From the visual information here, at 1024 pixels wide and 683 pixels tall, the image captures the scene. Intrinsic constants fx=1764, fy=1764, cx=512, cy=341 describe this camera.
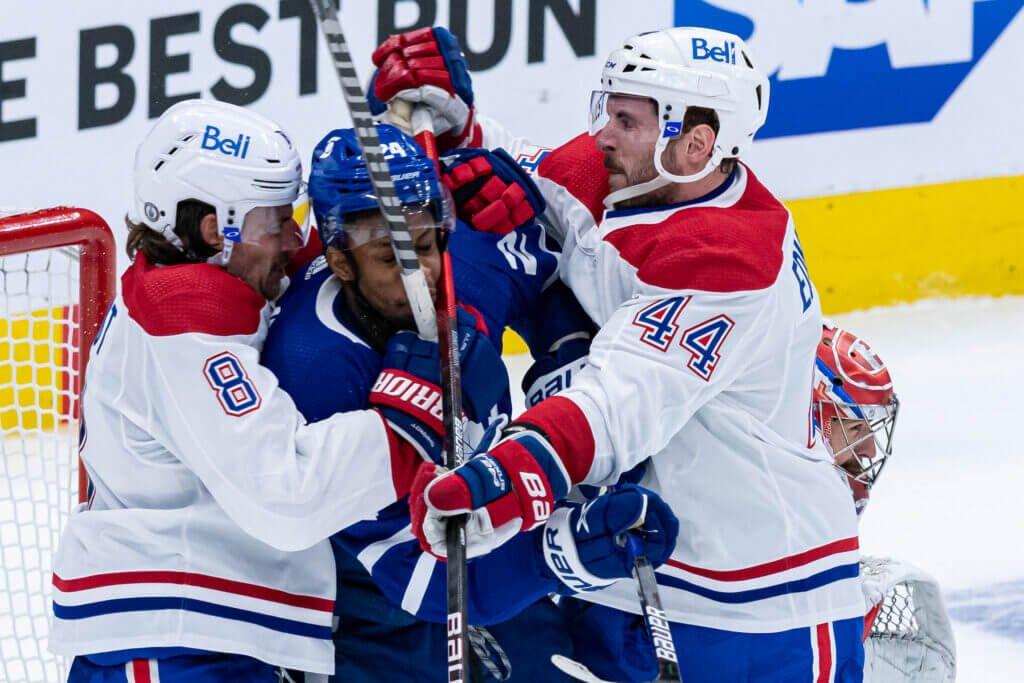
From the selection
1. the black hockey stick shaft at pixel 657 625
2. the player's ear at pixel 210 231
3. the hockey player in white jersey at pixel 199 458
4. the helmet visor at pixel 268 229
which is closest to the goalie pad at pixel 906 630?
the black hockey stick shaft at pixel 657 625

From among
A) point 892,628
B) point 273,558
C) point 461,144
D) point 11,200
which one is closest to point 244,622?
point 273,558

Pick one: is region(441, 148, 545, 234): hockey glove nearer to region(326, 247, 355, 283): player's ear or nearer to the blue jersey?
the blue jersey

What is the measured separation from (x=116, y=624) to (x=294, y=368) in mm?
461

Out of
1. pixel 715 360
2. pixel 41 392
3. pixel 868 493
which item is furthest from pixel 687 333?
pixel 41 392

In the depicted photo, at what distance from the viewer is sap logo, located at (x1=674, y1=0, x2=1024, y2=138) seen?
4.90 metres

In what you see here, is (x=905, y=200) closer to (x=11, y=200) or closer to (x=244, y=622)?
(x=11, y=200)

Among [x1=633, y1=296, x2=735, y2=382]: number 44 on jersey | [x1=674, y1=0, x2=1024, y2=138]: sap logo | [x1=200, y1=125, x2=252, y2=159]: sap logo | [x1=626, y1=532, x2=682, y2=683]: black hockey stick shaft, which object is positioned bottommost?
[x1=626, y1=532, x2=682, y2=683]: black hockey stick shaft

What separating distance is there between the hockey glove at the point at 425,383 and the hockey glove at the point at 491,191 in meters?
0.25

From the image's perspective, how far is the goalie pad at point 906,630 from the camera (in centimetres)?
340

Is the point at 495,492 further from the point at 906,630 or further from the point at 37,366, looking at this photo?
the point at 37,366

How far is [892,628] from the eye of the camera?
143 inches

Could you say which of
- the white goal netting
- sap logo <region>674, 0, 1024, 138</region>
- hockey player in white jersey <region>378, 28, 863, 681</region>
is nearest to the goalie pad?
hockey player in white jersey <region>378, 28, 863, 681</region>

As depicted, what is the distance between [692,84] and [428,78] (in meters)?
0.54

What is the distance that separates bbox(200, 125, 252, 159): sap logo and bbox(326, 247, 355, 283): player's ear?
0.20m
